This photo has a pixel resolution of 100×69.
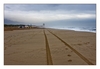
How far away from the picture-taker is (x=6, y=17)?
3.60 m

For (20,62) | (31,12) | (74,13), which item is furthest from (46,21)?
(20,62)

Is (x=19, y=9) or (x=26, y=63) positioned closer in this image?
(x=26, y=63)

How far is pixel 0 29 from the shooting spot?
3496mm

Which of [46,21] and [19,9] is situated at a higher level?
[19,9]

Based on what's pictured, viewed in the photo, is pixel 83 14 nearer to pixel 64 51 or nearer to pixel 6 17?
pixel 64 51

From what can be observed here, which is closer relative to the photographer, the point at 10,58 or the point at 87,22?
the point at 10,58

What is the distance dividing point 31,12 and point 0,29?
31.8 inches

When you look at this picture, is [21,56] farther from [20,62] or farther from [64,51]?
[64,51]

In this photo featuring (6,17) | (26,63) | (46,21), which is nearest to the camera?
(26,63)

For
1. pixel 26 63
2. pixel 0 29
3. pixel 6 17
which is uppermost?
pixel 6 17

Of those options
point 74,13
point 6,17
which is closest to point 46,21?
point 74,13

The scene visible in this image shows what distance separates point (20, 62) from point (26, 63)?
133mm

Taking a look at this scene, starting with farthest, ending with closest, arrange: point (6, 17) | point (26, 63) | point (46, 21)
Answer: point (46, 21), point (6, 17), point (26, 63)

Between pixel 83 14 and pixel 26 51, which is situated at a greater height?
pixel 83 14
